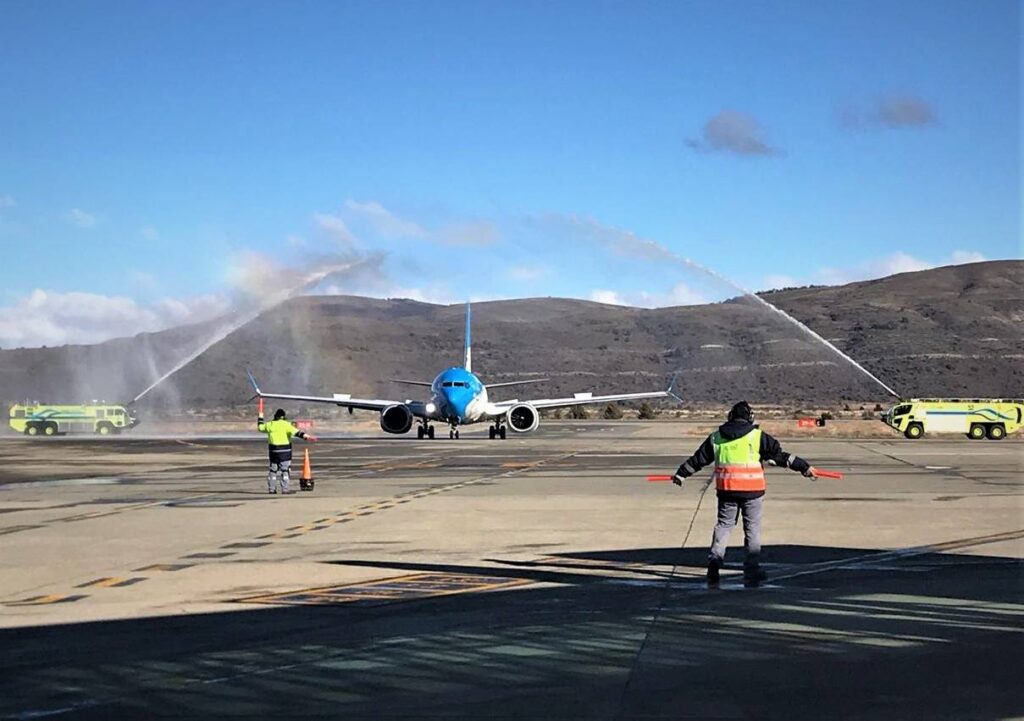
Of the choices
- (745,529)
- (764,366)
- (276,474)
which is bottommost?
(745,529)

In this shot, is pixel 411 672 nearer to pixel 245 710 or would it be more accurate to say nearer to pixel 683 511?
pixel 245 710

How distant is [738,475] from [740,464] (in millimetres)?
124

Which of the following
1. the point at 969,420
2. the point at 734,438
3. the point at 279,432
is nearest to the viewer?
the point at 734,438

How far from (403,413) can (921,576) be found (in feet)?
168

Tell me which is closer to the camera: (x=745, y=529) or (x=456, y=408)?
(x=745, y=529)

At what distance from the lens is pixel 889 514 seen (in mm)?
23000

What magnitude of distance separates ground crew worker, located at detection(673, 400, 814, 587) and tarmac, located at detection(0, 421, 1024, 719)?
1.61 feet

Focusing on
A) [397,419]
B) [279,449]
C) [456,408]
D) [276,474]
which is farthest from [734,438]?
[397,419]

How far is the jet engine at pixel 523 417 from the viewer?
220 feet

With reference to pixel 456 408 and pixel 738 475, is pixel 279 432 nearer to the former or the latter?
pixel 738 475

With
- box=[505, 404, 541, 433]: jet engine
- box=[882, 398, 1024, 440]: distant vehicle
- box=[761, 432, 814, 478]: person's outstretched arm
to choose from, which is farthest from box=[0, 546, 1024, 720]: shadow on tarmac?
box=[882, 398, 1024, 440]: distant vehicle

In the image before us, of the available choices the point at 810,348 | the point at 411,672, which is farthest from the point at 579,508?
the point at 810,348

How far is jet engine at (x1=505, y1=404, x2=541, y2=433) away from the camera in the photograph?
67000 mm

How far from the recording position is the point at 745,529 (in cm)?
1488
